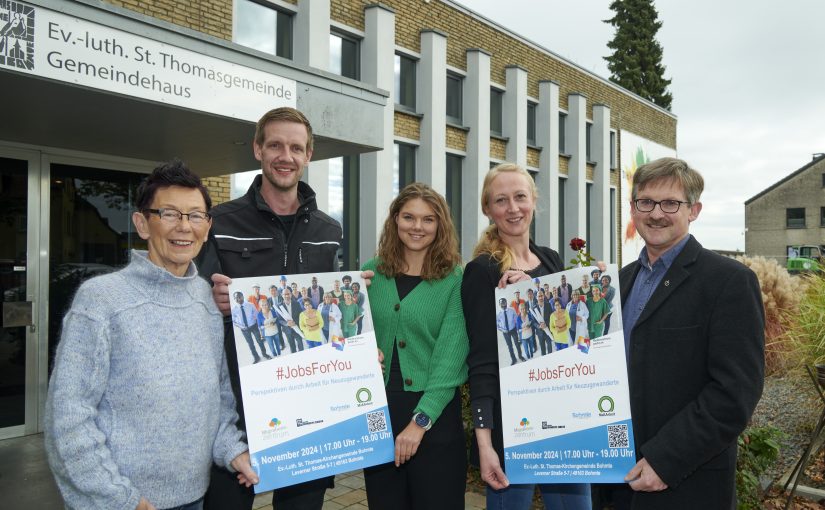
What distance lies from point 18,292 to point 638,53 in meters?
39.5

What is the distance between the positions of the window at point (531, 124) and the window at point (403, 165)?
612cm

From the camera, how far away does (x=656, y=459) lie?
2.01m

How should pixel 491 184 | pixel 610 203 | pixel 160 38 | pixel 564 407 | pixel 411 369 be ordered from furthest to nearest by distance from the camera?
pixel 610 203 < pixel 160 38 < pixel 491 184 < pixel 411 369 < pixel 564 407

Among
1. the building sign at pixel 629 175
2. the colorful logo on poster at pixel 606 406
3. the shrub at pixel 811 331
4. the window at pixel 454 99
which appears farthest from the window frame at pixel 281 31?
the building sign at pixel 629 175

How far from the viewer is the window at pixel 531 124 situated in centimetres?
1941

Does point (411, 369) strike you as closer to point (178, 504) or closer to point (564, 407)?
point (564, 407)

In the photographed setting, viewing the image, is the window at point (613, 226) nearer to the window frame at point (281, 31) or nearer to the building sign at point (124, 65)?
the window frame at point (281, 31)

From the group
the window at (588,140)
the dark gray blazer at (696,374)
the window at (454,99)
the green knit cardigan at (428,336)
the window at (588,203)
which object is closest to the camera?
the dark gray blazer at (696,374)

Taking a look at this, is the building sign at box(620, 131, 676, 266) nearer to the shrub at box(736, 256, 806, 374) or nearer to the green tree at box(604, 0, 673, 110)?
the shrub at box(736, 256, 806, 374)

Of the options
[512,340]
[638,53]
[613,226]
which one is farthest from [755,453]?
[638,53]

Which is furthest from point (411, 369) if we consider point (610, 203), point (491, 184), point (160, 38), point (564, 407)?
point (610, 203)

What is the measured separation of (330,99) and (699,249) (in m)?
4.84

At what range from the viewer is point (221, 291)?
226 centimetres

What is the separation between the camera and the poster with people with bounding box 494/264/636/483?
7.23 ft
